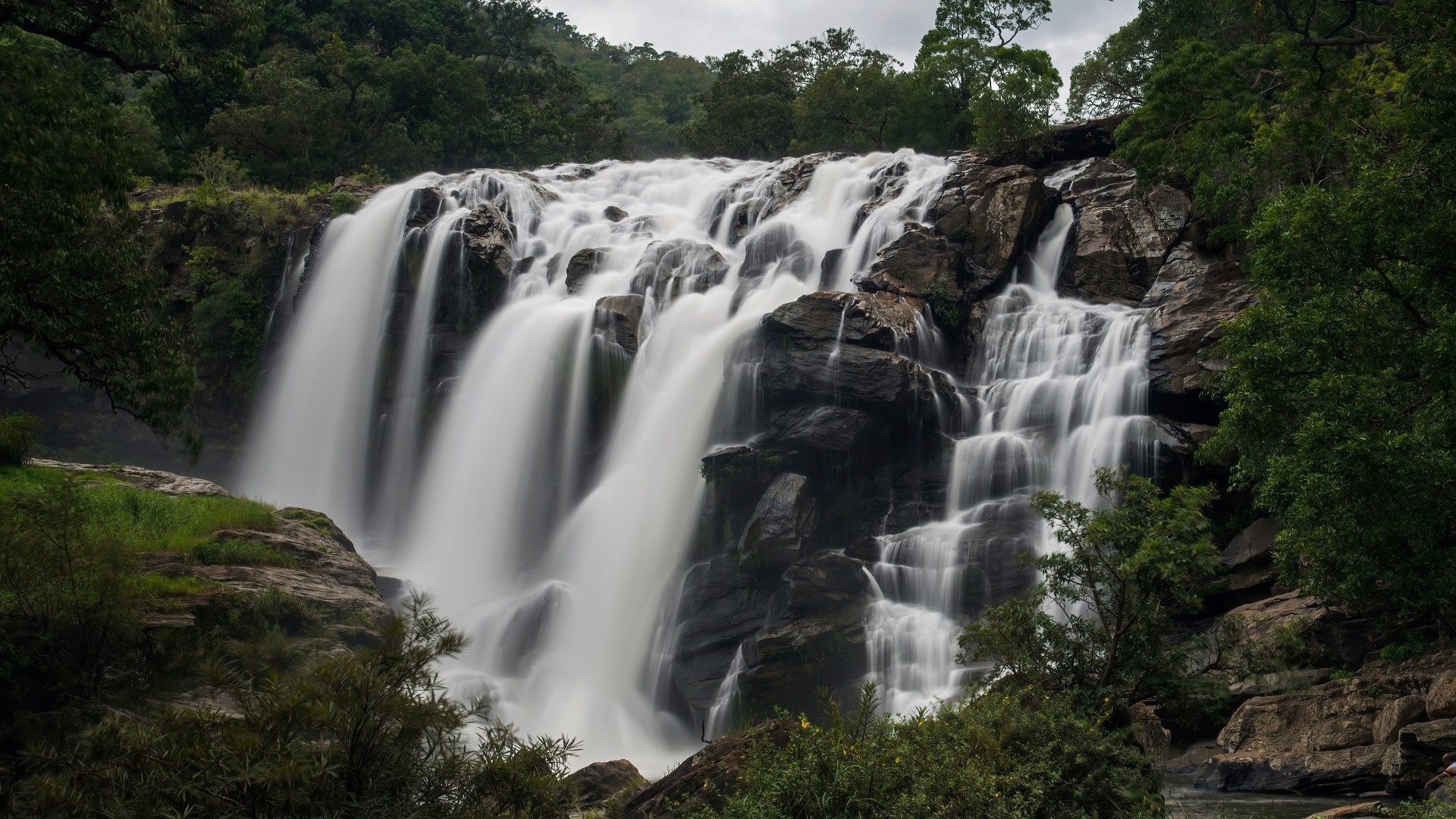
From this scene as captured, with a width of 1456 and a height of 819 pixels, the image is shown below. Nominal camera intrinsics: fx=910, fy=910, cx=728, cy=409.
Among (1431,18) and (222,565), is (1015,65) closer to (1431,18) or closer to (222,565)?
(1431,18)

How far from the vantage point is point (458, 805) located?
673 cm

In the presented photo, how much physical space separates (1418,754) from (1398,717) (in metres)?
0.96

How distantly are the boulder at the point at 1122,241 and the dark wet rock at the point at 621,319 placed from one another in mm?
12398

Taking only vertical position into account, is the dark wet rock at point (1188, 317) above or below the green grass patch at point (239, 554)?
above

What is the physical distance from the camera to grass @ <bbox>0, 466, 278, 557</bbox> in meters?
14.4

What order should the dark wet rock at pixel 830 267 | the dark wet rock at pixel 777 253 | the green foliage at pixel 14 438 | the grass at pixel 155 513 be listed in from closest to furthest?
the grass at pixel 155 513 → the green foliage at pixel 14 438 → the dark wet rock at pixel 830 267 → the dark wet rock at pixel 777 253

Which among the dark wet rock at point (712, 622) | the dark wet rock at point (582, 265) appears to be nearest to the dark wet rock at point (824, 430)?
the dark wet rock at point (712, 622)

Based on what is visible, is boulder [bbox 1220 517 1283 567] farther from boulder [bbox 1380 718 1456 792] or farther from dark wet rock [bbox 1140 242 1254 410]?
boulder [bbox 1380 718 1456 792]

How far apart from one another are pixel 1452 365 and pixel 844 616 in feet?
34.7

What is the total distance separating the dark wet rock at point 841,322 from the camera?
73.6ft

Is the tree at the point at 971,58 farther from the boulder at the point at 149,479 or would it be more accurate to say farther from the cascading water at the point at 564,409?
the boulder at the point at 149,479

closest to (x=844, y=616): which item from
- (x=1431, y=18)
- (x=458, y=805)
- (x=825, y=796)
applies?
(x=825, y=796)

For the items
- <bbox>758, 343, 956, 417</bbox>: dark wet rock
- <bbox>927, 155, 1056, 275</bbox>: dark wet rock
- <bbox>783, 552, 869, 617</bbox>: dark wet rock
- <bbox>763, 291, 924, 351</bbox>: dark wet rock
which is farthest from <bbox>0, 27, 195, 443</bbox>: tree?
<bbox>927, 155, 1056, 275</bbox>: dark wet rock

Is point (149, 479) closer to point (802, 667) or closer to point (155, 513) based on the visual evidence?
point (155, 513)
